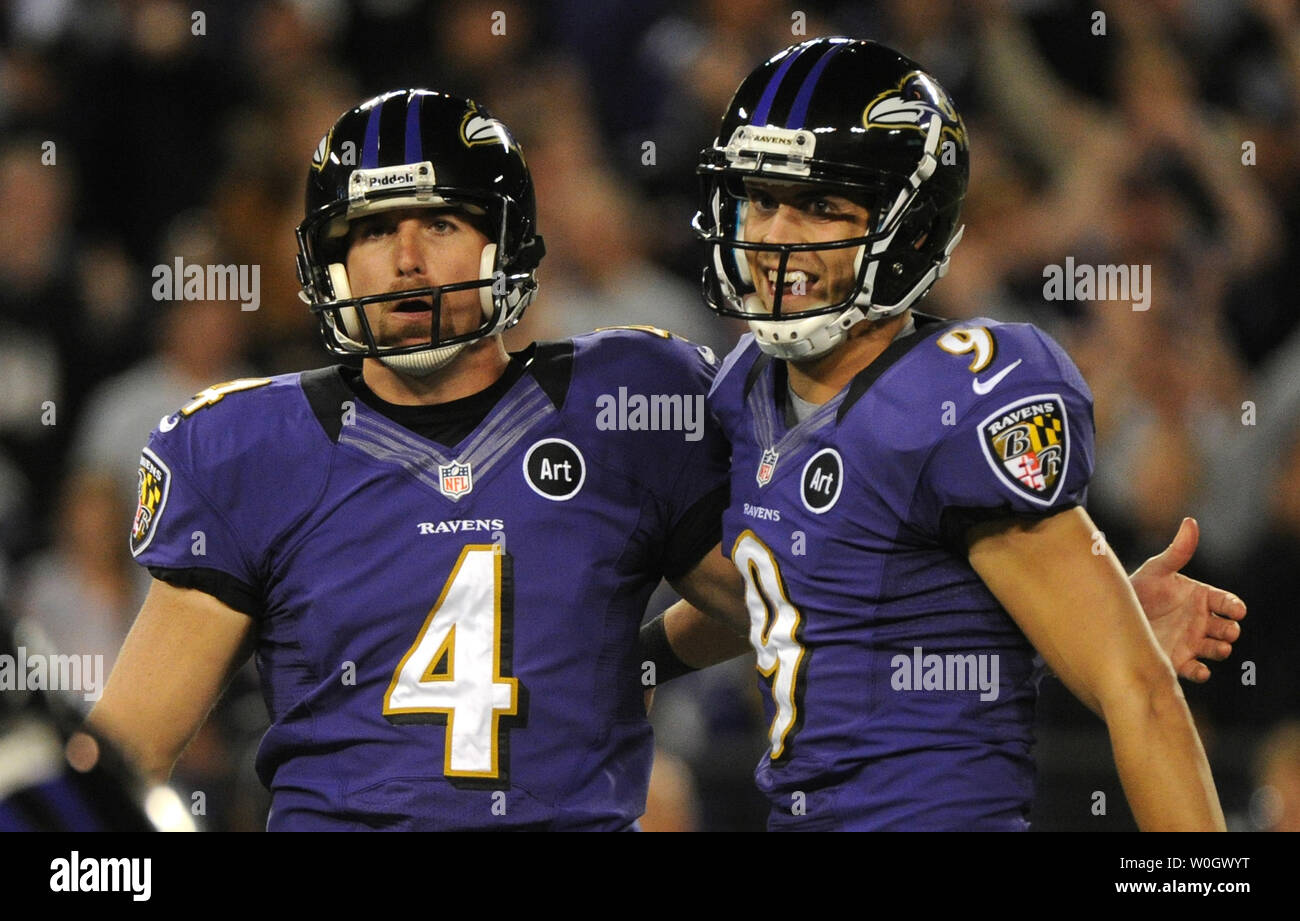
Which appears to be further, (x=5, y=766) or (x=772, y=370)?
(x=772, y=370)

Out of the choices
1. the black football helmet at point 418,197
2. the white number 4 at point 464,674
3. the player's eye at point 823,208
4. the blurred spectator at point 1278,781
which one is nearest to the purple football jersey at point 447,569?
the white number 4 at point 464,674

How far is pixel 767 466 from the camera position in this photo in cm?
226

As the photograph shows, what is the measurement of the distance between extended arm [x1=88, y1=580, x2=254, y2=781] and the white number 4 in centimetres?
27

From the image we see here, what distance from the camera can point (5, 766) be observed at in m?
1.05

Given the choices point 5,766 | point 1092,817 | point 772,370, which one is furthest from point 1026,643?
point 1092,817

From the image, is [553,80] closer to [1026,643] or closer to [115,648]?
[115,648]

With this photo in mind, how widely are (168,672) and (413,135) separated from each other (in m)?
0.79

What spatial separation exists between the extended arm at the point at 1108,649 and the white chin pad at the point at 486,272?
2.40 ft

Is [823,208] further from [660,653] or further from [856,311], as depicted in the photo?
[660,653]

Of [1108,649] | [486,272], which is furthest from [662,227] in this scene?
[1108,649]

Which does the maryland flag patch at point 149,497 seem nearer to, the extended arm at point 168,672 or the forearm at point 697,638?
the extended arm at point 168,672
